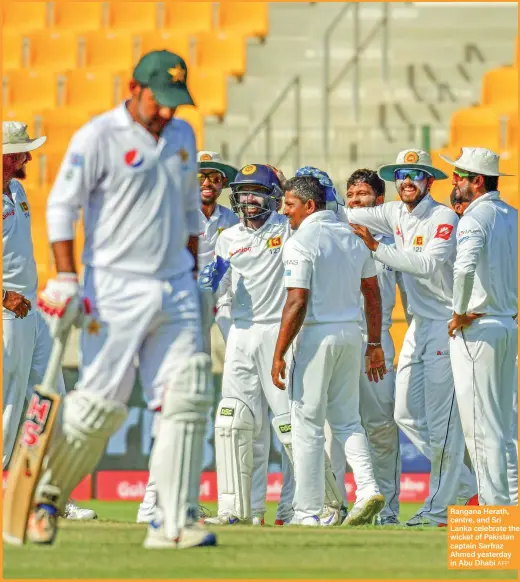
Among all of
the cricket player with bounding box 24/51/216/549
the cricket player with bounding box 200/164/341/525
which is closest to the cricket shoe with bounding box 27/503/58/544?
the cricket player with bounding box 24/51/216/549

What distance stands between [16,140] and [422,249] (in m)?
2.82

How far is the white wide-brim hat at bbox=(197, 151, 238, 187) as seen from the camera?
34.4 ft

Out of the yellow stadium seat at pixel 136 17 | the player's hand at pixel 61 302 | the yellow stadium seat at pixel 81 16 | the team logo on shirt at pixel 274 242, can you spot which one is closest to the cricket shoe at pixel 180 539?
the player's hand at pixel 61 302

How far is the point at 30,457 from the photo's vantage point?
6445 mm

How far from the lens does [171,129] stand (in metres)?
6.60

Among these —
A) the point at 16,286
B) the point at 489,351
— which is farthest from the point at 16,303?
the point at 489,351

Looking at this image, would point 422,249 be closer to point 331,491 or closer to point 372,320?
point 372,320

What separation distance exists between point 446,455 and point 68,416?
3907 millimetres

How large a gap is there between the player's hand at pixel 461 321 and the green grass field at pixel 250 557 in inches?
67.6

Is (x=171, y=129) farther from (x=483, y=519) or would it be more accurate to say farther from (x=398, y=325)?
(x=398, y=325)

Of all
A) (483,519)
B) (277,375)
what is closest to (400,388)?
(277,375)

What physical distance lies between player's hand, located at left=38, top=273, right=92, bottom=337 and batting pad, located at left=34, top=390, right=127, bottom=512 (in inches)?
14.8

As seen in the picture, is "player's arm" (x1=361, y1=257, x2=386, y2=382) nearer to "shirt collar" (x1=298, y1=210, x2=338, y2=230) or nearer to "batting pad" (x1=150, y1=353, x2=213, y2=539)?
"shirt collar" (x1=298, y1=210, x2=338, y2=230)

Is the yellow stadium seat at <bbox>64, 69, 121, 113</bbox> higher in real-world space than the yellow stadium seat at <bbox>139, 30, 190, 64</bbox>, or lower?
lower
